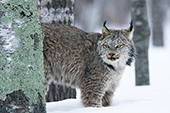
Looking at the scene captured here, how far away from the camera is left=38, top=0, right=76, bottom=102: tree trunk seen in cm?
516

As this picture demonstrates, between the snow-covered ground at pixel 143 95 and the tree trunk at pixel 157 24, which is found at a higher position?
the tree trunk at pixel 157 24

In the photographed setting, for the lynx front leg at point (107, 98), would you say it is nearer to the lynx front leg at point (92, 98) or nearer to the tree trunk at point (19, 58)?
the lynx front leg at point (92, 98)

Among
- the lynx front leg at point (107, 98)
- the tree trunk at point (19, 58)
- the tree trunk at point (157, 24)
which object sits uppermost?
the tree trunk at point (157, 24)

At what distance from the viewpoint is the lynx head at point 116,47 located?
4707mm

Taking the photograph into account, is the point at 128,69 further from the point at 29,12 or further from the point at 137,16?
the point at 29,12

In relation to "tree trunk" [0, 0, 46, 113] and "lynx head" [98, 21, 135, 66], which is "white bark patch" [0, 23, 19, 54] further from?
"lynx head" [98, 21, 135, 66]

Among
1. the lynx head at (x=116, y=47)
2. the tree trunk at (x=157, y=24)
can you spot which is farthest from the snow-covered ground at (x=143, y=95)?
the lynx head at (x=116, y=47)

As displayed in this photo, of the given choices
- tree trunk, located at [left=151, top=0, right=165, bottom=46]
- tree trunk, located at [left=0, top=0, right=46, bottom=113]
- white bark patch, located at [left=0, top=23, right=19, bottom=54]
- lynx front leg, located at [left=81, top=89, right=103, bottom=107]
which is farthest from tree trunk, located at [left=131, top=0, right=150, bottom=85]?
tree trunk, located at [left=151, top=0, right=165, bottom=46]

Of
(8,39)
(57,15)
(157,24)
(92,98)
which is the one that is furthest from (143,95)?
(157,24)

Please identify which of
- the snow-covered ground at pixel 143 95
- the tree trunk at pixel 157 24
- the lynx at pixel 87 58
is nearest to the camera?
the snow-covered ground at pixel 143 95

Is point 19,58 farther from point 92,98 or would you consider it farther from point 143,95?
point 143,95

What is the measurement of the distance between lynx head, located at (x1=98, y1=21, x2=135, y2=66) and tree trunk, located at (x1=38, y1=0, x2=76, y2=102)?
823mm

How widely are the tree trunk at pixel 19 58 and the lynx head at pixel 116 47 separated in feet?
5.95

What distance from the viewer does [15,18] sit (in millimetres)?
2906
